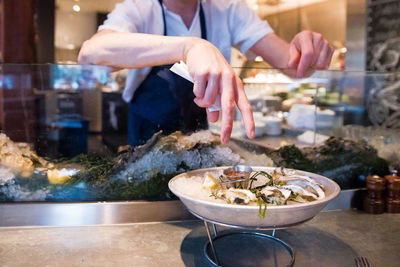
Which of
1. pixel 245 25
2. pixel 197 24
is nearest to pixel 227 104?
pixel 197 24

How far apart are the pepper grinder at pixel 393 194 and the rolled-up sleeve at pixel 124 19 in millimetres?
1036

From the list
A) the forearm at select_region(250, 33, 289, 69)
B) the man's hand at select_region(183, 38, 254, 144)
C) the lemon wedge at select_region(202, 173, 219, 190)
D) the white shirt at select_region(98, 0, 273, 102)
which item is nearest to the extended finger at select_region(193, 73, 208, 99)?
the man's hand at select_region(183, 38, 254, 144)

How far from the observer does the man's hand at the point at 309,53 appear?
3.65ft

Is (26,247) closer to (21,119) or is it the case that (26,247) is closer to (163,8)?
(21,119)

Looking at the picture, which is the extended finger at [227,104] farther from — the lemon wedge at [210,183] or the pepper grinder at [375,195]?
the pepper grinder at [375,195]

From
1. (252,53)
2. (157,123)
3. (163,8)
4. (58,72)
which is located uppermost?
(163,8)

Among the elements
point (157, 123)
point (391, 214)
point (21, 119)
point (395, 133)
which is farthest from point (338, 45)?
point (21, 119)

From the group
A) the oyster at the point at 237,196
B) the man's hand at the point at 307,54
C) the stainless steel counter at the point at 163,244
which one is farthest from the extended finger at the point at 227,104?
the man's hand at the point at 307,54

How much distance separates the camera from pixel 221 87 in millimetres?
713

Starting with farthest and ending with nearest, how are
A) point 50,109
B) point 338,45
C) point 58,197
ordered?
point 338,45 < point 50,109 < point 58,197

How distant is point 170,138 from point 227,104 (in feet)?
1.21

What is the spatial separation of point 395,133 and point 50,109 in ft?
4.55

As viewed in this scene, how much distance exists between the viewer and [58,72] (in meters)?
1.03

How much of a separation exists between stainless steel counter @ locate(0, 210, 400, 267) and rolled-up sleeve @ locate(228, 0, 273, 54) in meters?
0.76
